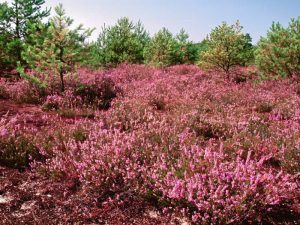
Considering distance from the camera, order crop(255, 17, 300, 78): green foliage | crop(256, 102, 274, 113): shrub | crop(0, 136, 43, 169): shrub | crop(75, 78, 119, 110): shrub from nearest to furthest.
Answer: crop(0, 136, 43, 169): shrub → crop(256, 102, 274, 113): shrub → crop(75, 78, 119, 110): shrub → crop(255, 17, 300, 78): green foliage

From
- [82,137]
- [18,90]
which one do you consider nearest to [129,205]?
[82,137]

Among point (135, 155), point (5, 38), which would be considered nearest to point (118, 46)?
point (5, 38)

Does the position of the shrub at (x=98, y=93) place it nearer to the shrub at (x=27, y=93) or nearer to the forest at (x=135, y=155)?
the forest at (x=135, y=155)

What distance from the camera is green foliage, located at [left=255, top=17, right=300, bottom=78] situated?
41.0 ft

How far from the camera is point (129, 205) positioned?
158 inches

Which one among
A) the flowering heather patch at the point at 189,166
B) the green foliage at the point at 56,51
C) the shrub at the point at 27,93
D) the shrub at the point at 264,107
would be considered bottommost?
the flowering heather patch at the point at 189,166

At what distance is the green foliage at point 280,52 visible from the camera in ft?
41.0

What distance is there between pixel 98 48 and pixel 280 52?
12.2m

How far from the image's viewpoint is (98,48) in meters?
20.9

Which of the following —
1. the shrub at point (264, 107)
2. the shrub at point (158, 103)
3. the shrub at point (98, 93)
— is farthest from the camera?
the shrub at point (98, 93)

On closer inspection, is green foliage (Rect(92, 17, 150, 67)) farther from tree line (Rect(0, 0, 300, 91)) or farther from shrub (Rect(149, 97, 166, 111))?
shrub (Rect(149, 97, 166, 111))

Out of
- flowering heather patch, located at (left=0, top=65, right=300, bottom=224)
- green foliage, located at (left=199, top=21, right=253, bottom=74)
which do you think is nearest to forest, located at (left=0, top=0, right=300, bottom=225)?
flowering heather patch, located at (left=0, top=65, right=300, bottom=224)

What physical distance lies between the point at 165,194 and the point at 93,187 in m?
1.09

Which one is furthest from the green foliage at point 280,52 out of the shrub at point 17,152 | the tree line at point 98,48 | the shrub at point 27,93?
the shrub at point 17,152
